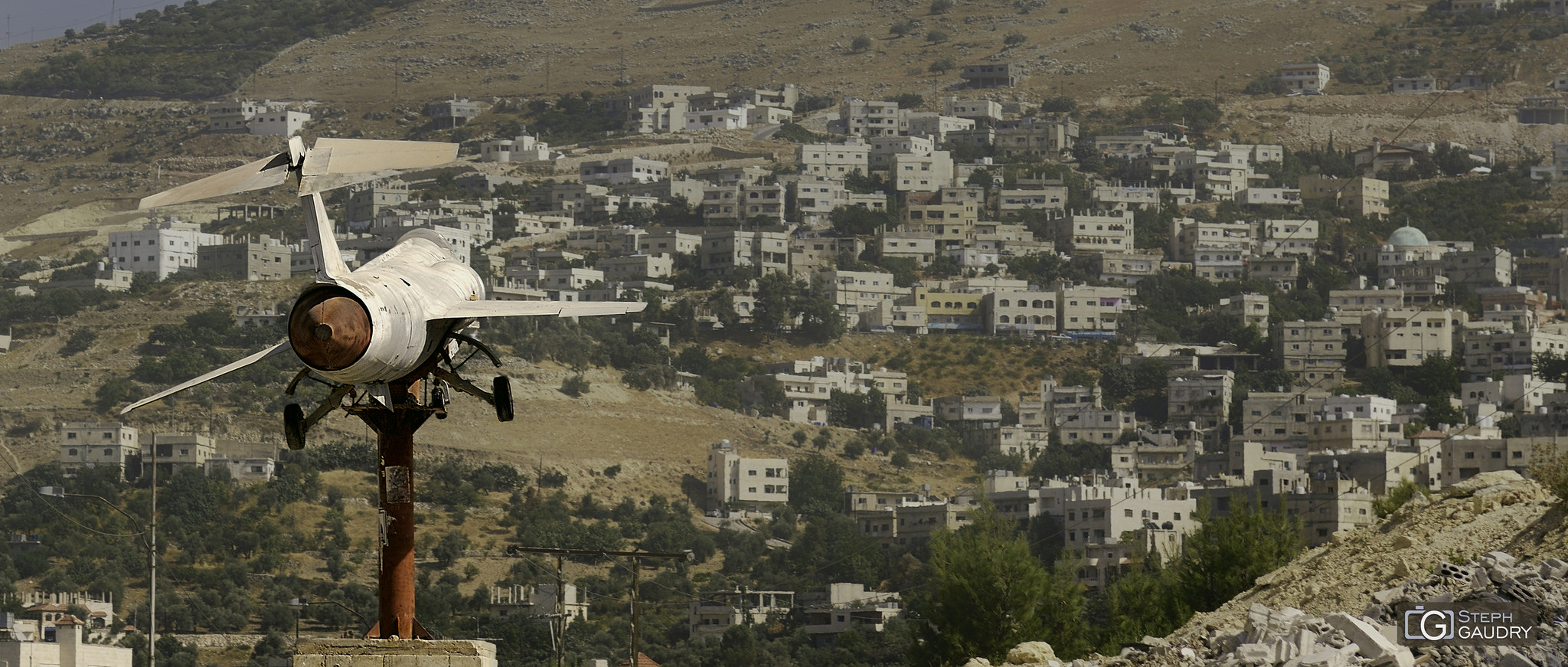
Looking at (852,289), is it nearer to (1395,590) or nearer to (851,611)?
(851,611)

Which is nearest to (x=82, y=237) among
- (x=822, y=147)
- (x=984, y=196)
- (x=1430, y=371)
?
(x=822, y=147)

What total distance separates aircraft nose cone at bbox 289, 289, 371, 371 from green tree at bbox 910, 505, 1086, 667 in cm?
3719

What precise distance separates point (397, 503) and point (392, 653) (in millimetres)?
982

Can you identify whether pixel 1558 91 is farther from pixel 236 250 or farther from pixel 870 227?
pixel 236 250

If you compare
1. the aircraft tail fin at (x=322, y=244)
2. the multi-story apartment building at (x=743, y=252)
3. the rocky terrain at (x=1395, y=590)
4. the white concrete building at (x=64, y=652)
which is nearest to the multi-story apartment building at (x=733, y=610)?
the white concrete building at (x=64, y=652)

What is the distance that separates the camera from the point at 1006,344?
468 ft

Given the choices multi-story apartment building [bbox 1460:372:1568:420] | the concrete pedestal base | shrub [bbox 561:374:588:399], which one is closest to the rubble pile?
the concrete pedestal base

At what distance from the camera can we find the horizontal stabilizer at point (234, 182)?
13.6 metres

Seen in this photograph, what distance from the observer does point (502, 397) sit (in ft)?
45.6

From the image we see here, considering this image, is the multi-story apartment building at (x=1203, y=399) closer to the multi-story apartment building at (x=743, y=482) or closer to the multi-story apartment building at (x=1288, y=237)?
the multi-story apartment building at (x=743, y=482)

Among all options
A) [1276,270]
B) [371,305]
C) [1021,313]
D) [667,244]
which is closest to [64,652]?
[371,305]

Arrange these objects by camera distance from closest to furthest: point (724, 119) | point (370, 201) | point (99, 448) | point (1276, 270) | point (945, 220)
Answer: point (99, 448) < point (1276, 270) < point (370, 201) < point (945, 220) < point (724, 119)

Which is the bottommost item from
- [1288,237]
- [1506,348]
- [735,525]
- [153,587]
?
[735,525]

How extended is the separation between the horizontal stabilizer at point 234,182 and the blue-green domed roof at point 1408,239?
5736 inches
